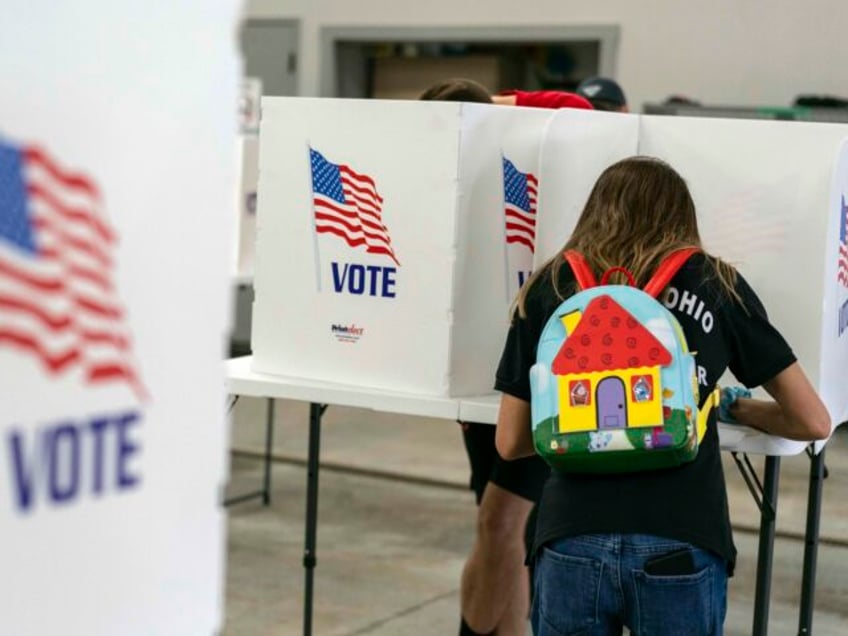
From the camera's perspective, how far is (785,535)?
6.03 metres

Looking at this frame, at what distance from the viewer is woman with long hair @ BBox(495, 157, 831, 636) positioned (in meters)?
2.32

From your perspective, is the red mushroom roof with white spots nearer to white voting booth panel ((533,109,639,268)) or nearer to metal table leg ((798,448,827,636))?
white voting booth panel ((533,109,639,268))

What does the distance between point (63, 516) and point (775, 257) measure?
89.1 inches

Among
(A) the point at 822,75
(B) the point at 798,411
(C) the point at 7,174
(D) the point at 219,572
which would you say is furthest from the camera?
(A) the point at 822,75

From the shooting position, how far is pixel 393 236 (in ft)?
10.4

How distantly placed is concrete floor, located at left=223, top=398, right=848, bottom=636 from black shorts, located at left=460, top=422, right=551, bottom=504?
124 centimetres

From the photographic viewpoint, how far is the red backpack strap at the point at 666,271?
7.80 feet

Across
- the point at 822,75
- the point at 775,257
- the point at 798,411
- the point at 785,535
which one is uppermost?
the point at 822,75

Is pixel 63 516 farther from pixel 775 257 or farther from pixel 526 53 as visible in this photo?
pixel 526 53

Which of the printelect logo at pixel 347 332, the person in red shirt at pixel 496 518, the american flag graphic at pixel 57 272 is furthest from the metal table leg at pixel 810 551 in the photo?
the american flag graphic at pixel 57 272

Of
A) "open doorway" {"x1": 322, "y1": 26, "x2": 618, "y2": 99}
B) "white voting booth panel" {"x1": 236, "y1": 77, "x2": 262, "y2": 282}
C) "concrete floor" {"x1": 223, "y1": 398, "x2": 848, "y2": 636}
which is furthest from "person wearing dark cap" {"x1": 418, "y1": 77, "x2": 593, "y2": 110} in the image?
"open doorway" {"x1": 322, "y1": 26, "x2": 618, "y2": 99}

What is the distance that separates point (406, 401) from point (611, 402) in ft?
2.88

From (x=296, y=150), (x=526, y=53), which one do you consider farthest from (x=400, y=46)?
(x=296, y=150)

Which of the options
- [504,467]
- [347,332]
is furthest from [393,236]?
[504,467]
